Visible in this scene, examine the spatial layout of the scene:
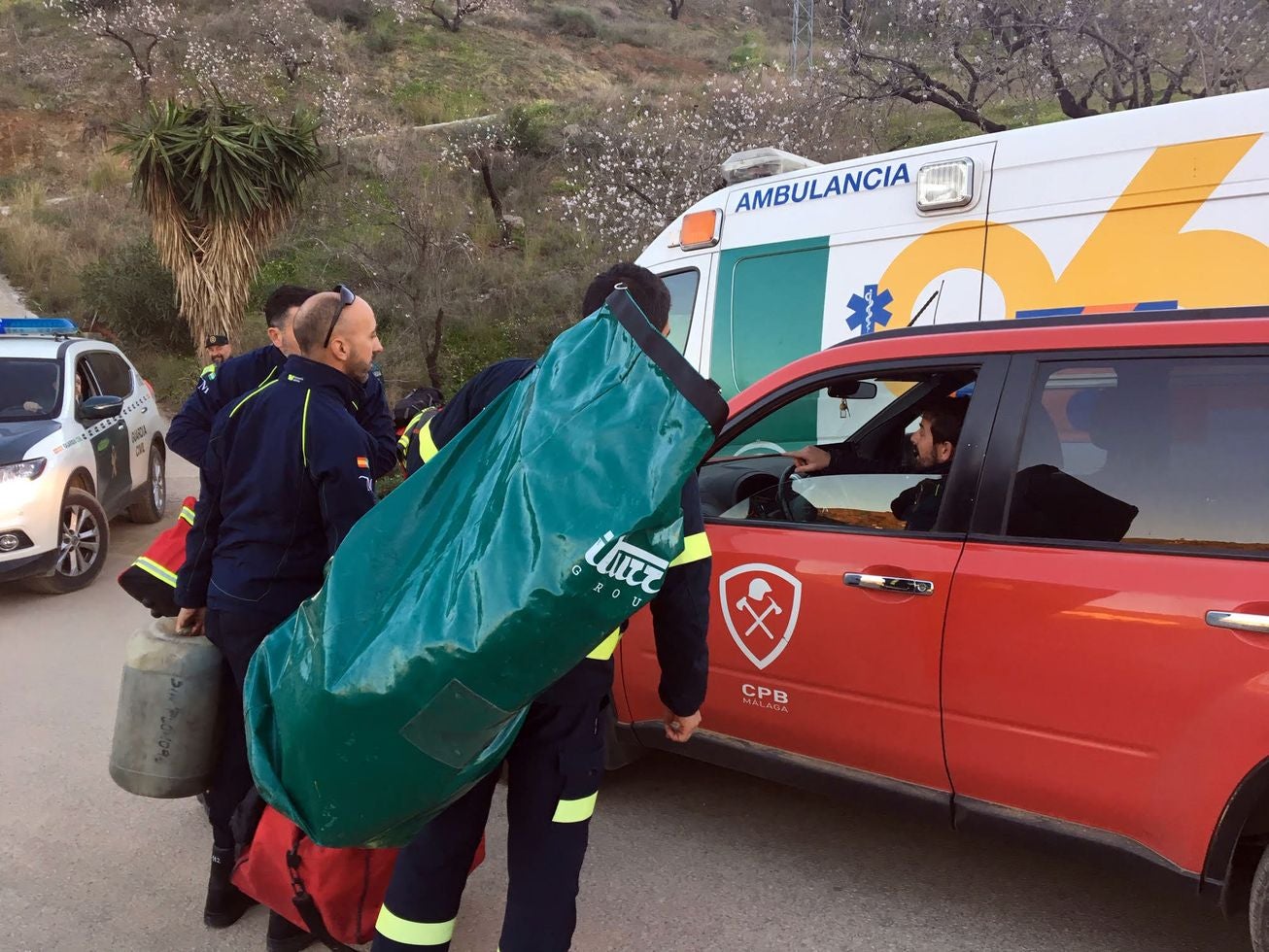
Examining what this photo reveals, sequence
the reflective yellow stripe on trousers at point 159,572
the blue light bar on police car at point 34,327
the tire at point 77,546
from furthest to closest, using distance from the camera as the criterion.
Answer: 1. the blue light bar on police car at point 34,327
2. the tire at point 77,546
3. the reflective yellow stripe on trousers at point 159,572

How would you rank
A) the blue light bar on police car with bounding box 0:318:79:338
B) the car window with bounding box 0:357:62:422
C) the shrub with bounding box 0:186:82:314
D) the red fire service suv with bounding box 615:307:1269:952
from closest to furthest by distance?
the red fire service suv with bounding box 615:307:1269:952
the car window with bounding box 0:357:62:422
the blue light bar on police car with bounding box 0:318:79:338
the shrub with bounding box 0:186:82:314

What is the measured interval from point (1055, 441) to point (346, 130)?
992 inches

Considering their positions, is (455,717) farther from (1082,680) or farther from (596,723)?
(1082,680)

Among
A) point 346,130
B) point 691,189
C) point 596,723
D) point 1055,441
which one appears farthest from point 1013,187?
point 346,130

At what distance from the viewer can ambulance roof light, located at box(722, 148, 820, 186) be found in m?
5.74

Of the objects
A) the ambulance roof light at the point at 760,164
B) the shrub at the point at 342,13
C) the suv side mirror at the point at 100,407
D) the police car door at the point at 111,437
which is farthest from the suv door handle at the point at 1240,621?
the shrub at the point at 342,13

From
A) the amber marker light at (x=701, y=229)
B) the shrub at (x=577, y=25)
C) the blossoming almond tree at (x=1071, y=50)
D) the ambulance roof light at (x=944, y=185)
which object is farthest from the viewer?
the shrub at (x=577, y=25)

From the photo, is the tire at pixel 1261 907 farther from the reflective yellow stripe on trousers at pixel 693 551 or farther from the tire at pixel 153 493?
the tire at pixel 153 493

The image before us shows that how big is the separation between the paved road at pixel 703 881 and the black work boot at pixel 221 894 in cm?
4

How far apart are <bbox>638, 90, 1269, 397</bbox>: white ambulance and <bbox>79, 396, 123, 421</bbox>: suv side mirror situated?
161 inches

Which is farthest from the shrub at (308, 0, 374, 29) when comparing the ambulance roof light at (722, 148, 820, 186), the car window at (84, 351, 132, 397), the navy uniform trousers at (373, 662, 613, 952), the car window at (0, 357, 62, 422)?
the navy uniform trousers at (373, 662, 613, 952)

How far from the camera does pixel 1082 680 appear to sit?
2.39 metres

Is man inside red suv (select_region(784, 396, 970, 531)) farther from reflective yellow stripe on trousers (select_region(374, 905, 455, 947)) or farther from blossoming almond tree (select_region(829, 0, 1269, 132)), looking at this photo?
blossoming almond tree (select_region(829, 0, 1269, 132))

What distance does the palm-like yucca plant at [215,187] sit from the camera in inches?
430
